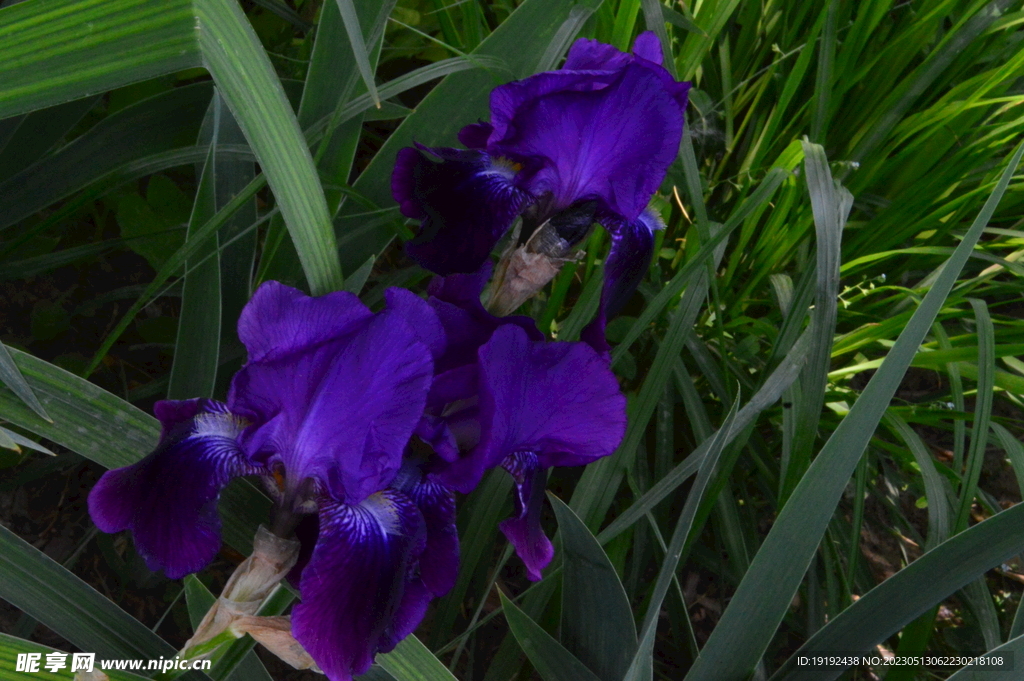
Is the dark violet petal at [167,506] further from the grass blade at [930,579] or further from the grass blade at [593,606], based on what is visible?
the grass blade at [930,579]

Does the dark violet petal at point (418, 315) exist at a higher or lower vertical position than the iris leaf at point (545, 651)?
higher

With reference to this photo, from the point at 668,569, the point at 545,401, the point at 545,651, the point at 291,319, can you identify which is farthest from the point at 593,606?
the point at 291,319

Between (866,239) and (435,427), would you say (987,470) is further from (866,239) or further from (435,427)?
(435,427)

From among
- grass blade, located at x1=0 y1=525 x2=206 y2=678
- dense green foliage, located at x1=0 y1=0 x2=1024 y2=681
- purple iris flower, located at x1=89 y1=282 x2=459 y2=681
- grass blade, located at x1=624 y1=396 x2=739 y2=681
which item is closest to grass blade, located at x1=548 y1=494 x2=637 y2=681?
dense green foliage, located at x1=0 y1=0 x2=1024 y2=681

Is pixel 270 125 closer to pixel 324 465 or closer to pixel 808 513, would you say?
pixel 324 465

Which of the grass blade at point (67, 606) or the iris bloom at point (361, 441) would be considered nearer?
the iris bloom at point (361, 441)

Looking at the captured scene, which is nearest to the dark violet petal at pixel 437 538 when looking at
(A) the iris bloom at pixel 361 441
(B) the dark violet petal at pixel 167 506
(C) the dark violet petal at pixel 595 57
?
(A) the iris bloom at pixel 361 441
